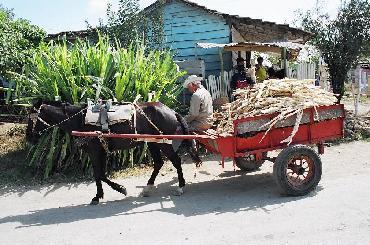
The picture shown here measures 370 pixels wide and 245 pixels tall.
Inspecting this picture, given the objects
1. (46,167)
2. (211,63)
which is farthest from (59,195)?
(211,63)

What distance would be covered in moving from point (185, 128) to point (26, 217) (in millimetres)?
2862

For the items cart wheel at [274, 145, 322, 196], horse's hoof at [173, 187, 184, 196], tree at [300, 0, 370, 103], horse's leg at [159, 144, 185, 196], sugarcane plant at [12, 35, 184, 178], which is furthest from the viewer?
tree at [300, 0, 370, 103]

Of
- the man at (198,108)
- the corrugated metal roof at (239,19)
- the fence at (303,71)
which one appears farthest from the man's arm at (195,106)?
the fence at (303,71)

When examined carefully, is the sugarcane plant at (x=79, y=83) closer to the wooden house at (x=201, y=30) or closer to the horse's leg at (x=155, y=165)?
the horse's leg at (x=155, y=165)

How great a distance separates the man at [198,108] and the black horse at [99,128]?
202 mm

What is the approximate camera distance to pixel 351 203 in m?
6.07

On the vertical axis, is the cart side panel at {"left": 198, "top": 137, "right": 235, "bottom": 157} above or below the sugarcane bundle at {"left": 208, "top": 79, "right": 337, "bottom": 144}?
below

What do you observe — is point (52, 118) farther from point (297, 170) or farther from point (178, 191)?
point (297, 170)

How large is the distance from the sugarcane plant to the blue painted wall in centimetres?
441

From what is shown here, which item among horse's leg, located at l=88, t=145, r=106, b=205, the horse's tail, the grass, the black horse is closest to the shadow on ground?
horse's leg, located at l=88, t=145, r=106, b=205

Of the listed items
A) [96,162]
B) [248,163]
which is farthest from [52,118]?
[248,163]

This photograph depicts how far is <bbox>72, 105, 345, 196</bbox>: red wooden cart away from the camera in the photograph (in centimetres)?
650

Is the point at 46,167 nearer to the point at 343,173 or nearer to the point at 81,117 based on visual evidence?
the point at 81,117

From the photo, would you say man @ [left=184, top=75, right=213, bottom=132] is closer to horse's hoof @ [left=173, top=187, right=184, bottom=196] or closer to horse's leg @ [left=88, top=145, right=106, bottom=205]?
horse's hoof @ [left=173, top=187, right=184, bottom=196]
